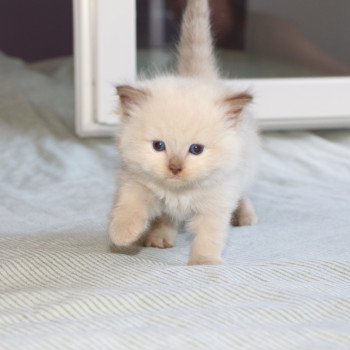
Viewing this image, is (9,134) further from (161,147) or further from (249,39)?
(161,147)

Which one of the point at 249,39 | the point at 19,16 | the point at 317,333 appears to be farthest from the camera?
the point at 19,16

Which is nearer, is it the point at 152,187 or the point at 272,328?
Result: the point at 272,328

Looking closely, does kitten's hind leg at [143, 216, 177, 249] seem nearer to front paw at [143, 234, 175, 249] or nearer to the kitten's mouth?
front paw at [143, 234, 175, 249]

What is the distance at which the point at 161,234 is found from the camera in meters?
→ 1.49

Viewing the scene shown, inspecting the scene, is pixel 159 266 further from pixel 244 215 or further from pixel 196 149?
pixel 244 215

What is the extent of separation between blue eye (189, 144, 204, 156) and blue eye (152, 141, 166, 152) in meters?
0.04

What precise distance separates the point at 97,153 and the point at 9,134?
26 cm

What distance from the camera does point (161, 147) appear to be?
4.24 ft

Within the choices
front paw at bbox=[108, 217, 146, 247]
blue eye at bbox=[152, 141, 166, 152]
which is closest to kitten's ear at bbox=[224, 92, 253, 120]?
blue eye at bbox=[152, 141, 166, 152]

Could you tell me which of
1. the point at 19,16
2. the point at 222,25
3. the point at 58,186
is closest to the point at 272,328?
the point at 58,186

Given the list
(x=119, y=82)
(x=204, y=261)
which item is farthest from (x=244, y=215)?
(x=119, y=82)

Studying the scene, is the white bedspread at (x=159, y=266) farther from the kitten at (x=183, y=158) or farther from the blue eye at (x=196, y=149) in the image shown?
the blue eye at (x=196, y=149)

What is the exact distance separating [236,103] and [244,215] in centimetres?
36

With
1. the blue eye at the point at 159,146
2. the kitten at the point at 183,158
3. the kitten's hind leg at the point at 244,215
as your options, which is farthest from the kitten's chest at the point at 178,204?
the kitten's hind leg at the point at 244,215
